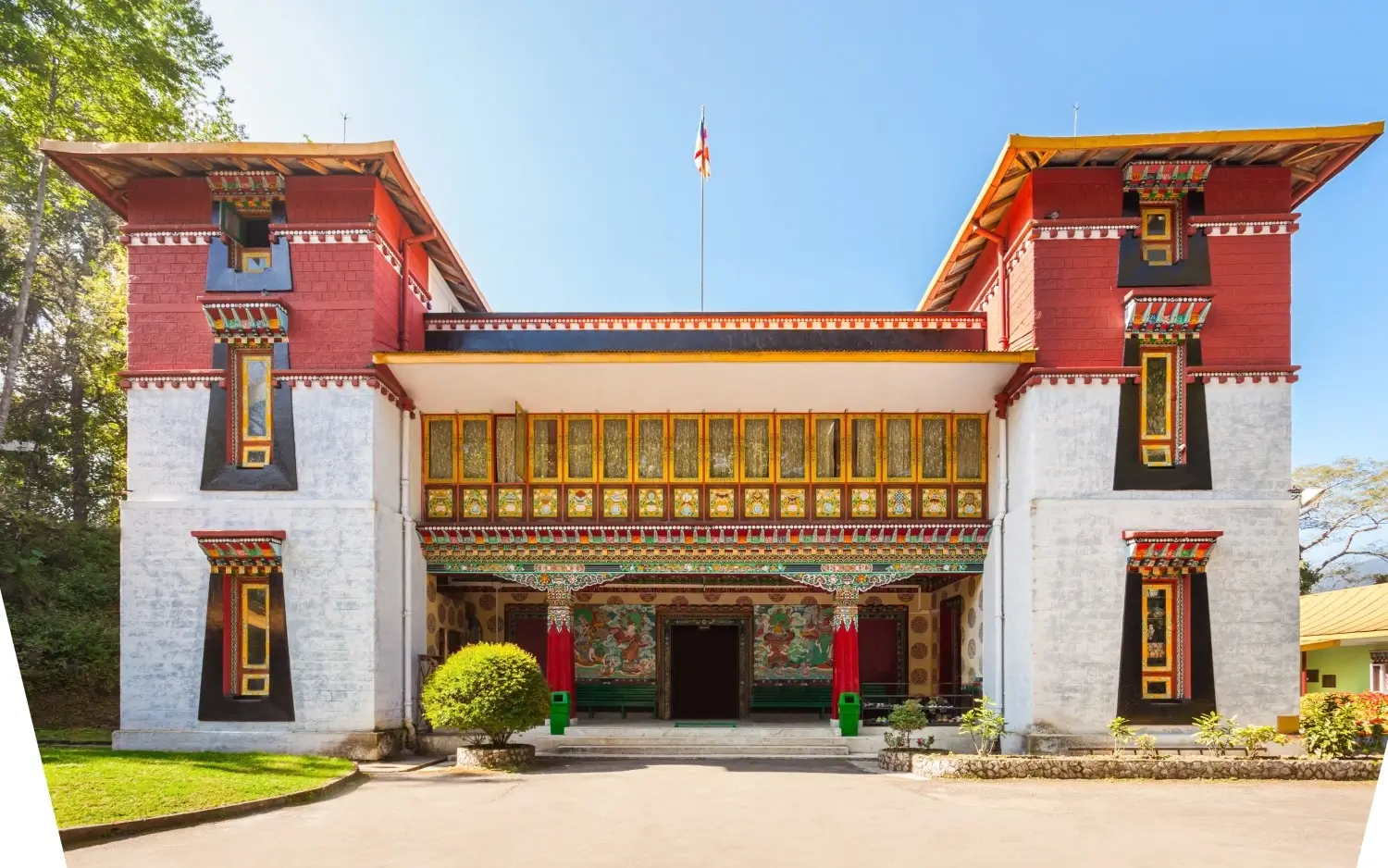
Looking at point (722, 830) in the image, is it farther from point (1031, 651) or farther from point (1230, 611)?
point (1230, 611)

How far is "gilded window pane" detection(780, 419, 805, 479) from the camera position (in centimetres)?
1566

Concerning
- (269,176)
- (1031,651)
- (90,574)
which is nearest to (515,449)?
(269,176)

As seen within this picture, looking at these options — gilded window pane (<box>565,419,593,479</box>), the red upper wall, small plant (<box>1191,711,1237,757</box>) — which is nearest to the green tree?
the red upper wall

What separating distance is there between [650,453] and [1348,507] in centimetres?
1991

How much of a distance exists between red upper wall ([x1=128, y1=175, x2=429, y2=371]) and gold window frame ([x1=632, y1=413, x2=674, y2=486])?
13.5ft

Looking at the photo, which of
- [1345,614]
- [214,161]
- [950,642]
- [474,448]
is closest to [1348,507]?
[1345,614]

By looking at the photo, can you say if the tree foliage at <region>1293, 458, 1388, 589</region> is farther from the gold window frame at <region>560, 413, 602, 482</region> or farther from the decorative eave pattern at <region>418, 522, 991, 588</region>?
the gold window frame at <region>560, 413, 602, 482</region>

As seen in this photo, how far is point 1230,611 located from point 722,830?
8.23 meters

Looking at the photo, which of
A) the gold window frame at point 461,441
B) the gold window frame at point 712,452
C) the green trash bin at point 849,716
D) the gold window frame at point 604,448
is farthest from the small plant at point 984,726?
the gold window frame at point 461,441

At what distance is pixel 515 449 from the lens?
15.5 m

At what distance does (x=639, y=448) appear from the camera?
15.7 m

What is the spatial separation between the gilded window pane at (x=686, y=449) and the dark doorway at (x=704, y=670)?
421 cm

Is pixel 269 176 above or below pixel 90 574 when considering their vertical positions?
above

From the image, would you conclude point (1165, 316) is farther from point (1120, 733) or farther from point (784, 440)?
point (784, 440)
